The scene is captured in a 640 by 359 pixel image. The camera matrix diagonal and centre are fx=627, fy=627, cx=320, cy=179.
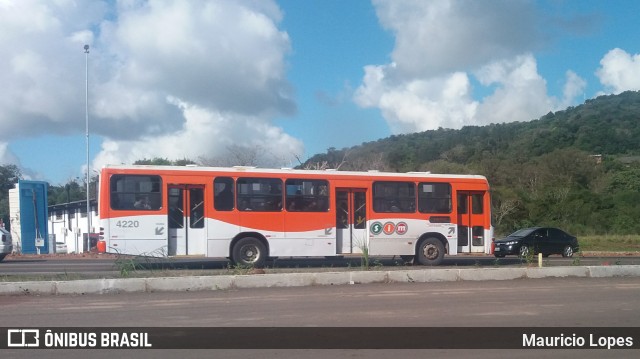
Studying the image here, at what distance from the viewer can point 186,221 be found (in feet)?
58.6

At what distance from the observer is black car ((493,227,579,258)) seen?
26.5m

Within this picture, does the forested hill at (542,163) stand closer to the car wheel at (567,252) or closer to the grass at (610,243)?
the grass at (610,243)

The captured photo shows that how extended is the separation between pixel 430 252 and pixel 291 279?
6967mm

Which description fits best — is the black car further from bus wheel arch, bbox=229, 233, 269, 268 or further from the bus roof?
bus wheel arch, bbox=229, 233, 269, 268

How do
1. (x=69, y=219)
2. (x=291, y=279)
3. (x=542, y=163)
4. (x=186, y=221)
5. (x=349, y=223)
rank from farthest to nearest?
1. (x=542, y=163)
2. (x=69, y=219)
3. (x=349, y=223)
4. (x=186, y=221)
5. (x=291, y=279)

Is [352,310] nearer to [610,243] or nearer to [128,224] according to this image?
[128,224]

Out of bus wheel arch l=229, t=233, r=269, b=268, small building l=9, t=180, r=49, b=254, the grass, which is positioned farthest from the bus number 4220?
the grass

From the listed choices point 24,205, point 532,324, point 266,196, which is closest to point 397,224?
point 266,196

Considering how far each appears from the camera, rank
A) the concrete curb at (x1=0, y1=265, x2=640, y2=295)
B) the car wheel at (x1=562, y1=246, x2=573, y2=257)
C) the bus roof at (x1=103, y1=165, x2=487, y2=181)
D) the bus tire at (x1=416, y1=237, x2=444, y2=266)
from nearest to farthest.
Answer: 1. the concrete curb at (x1=0, y1=265, x2=640, y2=295)
2. the bus roof at (x1=103, y1=165, x2=487, y2=181)
3. the bus tire at (x1=416, y1=237, x2=444, y2=266)
4. the car wheel at (x1=562, y1=246, x2=573, y2=257)

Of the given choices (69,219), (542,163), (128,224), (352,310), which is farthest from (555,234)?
(69,219)

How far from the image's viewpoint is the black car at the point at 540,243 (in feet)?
86.9

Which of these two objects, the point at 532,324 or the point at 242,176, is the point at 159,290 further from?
the point at 532,324

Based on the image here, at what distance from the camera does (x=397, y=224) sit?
63.9 ft

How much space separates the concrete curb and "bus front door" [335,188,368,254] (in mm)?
4427
